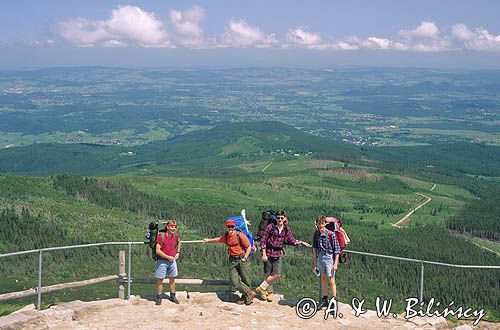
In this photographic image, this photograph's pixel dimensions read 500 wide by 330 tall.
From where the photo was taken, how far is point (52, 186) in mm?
113562

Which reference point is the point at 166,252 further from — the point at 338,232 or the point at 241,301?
the point at 338,232

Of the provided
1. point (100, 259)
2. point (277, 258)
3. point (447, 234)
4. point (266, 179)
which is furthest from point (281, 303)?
point (266, 179)

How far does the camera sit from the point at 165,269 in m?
20.7

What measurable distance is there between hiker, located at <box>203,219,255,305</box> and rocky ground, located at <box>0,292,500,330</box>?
1.58 ft

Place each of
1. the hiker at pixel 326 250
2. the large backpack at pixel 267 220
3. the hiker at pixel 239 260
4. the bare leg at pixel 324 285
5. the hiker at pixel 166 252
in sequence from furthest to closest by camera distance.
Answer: the large backpack at pixel 267 220
the hiker at pixel 239 260
the hiker at pixel 166 252
the bare leg at pixel 324 285
the hiker at pixel 326 250

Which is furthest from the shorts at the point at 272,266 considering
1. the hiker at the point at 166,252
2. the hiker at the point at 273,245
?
the hiker at the point at 166,252

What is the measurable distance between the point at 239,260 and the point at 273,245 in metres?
1.34

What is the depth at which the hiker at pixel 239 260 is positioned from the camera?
67.8 ft

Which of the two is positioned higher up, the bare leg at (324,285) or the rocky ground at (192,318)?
the bare leg at (324,285)

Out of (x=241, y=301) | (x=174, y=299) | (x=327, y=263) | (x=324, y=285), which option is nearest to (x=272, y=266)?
(x=241, y=301)

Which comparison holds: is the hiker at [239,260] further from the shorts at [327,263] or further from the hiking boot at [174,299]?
the shorts at [327,263]

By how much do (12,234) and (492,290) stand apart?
52.8 m

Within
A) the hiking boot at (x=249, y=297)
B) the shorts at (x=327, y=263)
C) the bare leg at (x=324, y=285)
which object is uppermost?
the shorts at (x=327, y=263)

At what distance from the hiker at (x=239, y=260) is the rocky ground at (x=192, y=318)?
482mm
